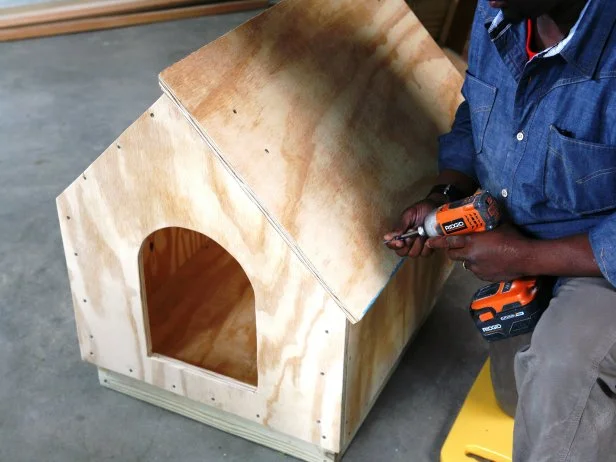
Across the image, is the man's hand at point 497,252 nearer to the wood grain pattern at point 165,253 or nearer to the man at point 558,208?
the man at point 558,208

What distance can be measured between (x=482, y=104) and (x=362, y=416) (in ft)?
3.42

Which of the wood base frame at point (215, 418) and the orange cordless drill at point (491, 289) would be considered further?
the wood base frame at point (215, 418)

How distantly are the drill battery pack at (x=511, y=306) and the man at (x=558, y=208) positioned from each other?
1.9 inches

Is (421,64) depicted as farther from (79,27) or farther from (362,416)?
(79,27)

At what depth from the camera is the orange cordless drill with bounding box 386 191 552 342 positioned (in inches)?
72.0

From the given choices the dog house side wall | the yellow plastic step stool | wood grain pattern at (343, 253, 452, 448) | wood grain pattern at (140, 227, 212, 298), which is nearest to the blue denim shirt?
wood grain pattern at (343, 253, 452, 448)

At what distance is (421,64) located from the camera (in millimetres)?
2498

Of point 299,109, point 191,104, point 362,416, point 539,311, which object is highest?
point 191,104

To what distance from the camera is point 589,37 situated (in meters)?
1.63

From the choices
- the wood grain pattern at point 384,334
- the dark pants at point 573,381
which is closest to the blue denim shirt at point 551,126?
the dark pants at point 573,381

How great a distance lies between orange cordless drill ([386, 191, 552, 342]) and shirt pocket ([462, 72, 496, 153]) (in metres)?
0.24

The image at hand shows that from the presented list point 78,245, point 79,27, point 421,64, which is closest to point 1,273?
point 78,245

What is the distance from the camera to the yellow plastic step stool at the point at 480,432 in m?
2.24

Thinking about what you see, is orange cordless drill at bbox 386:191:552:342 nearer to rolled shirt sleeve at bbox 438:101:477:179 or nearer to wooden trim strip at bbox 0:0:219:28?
rolled shirt sleeve at bbox 438:101:477:179
